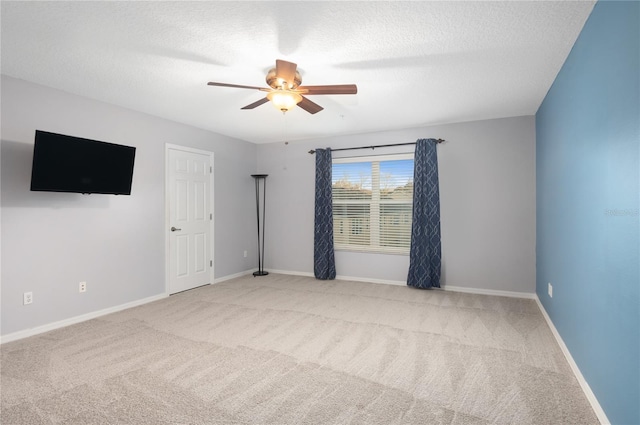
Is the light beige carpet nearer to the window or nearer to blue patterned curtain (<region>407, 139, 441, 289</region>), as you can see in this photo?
blue patterned curtain (<region>407, 139, 441, 289</region>)

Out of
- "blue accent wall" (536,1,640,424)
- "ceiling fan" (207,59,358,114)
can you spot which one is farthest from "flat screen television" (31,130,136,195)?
"blue accent wall" (536,1,640,424)

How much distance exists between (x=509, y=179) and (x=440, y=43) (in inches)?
107

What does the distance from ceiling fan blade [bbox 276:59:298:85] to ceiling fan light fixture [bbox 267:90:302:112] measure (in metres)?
0.17

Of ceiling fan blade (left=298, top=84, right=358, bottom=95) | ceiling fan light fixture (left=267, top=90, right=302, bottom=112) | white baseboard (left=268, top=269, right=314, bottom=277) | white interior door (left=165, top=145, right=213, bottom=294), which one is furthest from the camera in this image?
white baseboard (left=268, top=269, right=314, bottom=277)

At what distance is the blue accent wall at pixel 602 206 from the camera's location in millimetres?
1513

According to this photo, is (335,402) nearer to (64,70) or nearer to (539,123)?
(64,70)

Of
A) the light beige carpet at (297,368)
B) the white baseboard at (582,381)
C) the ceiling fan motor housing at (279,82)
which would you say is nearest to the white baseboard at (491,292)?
the light beige carpet at (297,368)

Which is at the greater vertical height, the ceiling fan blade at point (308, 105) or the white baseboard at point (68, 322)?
the ceiling fan blade at point (308, 105)

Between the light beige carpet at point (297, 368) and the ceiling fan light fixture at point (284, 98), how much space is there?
217 centimetres

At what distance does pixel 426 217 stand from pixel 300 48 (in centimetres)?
312

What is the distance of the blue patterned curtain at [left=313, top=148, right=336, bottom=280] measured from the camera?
5422 millimetres

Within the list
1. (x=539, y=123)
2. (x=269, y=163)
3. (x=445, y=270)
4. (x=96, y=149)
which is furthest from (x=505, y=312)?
(x=96, y=149)

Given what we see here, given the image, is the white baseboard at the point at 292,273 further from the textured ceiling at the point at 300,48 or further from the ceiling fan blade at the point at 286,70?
the ceiling fan blade at the point at 286,70

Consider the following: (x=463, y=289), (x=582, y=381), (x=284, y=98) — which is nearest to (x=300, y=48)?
(x=284, y=98)
